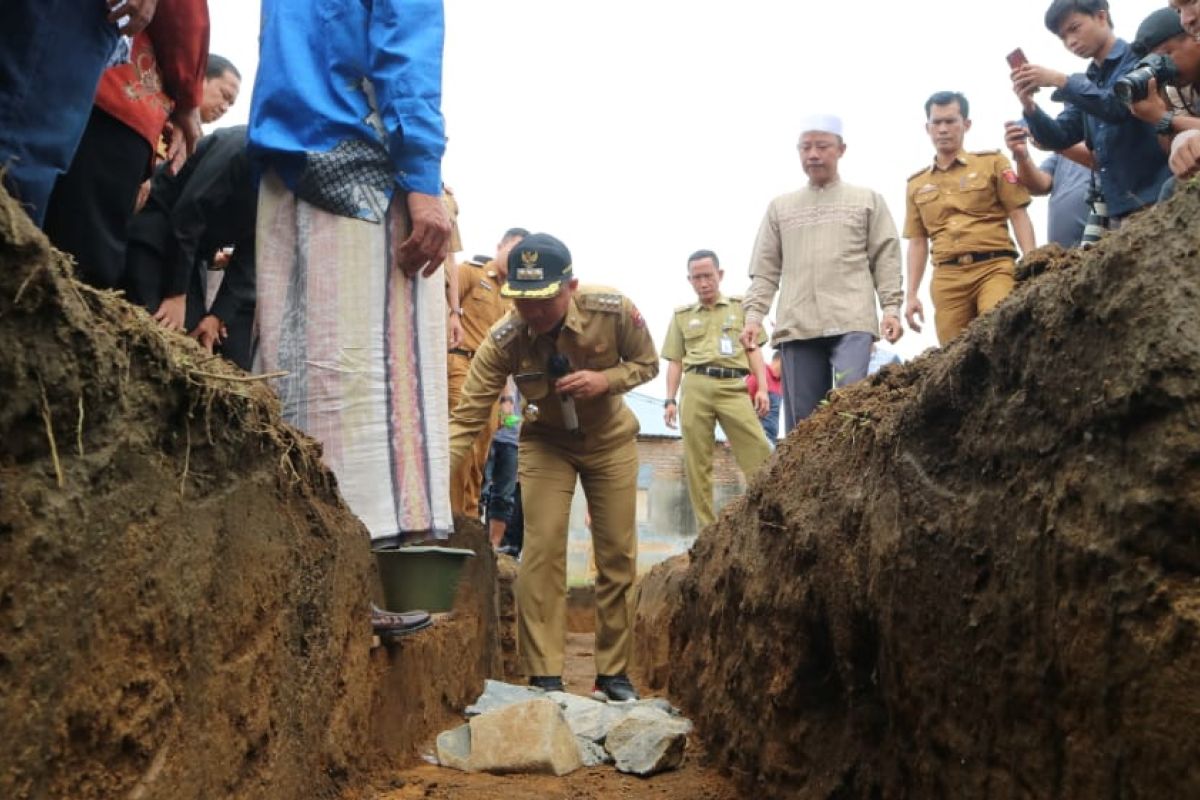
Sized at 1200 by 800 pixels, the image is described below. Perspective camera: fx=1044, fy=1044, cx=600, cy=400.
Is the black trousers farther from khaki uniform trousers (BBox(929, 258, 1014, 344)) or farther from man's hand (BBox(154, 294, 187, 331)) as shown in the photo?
khaki uniform trousers (BBox(929, 258, 1014, 344))

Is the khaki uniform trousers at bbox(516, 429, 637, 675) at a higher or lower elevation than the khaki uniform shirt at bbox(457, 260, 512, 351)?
lower

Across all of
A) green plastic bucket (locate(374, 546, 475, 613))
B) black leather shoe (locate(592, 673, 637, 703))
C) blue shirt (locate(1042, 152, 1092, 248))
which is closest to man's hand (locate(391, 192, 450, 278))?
green plastic bucket (locate(374, 546, 475, 613))

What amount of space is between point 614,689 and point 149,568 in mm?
3519

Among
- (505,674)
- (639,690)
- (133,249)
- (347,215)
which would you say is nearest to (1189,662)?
(347,215)

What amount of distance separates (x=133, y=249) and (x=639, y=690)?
388 cm

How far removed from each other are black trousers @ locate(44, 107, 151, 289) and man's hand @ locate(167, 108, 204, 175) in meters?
0.39

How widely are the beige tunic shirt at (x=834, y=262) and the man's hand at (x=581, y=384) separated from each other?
3.64ft

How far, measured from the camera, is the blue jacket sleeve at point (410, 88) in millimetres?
3014

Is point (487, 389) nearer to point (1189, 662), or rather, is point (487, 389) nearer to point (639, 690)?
point (639, 690)

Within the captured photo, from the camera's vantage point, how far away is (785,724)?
293 cm

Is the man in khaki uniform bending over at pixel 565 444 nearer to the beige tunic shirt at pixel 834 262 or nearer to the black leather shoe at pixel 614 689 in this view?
the black leather shoe at pixel 614 689

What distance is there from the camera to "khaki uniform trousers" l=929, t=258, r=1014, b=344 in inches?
189

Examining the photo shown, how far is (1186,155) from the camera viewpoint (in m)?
2.33

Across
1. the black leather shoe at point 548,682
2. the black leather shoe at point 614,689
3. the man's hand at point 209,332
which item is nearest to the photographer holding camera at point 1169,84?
the man's hand at point 209,332
